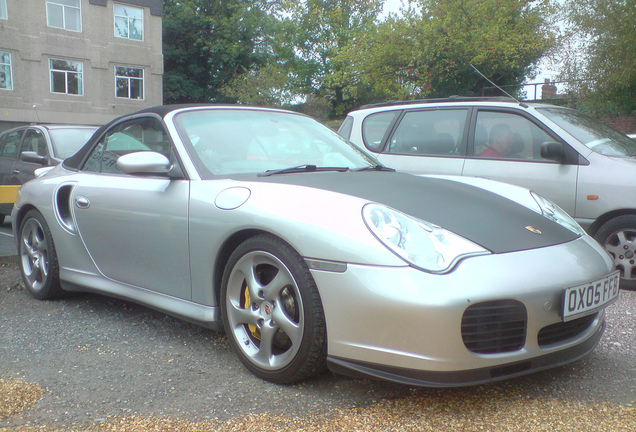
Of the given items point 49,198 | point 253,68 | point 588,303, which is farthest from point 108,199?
point 253,68

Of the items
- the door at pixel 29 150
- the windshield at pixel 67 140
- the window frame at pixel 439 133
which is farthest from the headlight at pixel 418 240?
the door at pixel 29 150

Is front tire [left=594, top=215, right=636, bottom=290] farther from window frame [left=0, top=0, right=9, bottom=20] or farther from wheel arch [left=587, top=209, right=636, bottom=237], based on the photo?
window frame [left=0, top=0, right=9, bottom=20]

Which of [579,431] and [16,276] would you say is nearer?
[579,431]

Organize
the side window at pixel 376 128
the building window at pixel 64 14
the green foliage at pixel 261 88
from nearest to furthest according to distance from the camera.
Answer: the side window at pixel 376 128 → the building window at pixel 64 14 → the green foliage at pixel 261 88

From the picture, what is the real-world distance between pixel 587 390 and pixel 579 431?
445 millimetres

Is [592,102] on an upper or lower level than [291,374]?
upper

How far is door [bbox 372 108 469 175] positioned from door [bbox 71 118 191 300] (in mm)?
2737

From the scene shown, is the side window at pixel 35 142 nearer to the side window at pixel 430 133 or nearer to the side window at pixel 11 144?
the side window at pixel 11 144

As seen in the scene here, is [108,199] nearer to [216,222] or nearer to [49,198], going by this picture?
[49,198]

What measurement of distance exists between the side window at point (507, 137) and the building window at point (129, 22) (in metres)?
29.2

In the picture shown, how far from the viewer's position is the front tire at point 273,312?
100 inches

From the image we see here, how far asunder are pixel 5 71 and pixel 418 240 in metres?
30.1

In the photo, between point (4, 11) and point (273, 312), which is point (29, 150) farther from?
point (4, 11)

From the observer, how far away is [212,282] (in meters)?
2.98
